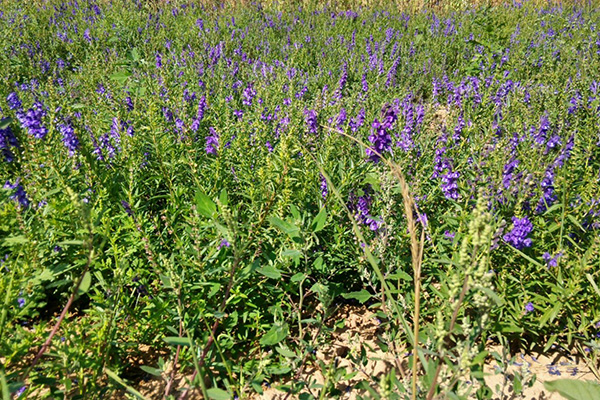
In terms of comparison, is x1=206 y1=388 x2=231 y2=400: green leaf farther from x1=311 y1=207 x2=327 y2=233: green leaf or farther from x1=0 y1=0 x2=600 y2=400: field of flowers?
x1=311 y1=207 x2=327 y2=233: green leaf

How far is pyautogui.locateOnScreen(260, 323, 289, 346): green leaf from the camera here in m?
2.02

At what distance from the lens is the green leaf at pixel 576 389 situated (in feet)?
3.70

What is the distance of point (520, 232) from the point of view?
2248mm

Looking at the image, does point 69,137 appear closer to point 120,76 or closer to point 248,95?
point 248,95

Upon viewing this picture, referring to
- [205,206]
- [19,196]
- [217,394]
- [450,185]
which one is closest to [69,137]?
[19,196]

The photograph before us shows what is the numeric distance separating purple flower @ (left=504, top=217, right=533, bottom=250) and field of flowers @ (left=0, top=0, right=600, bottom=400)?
0.04 feet

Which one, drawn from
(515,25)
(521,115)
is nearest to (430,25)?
(515,25)

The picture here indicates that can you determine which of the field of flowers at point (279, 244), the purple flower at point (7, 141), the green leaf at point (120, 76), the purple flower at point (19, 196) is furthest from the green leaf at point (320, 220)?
the green leaf at point (120, 76)

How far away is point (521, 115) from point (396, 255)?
2.20 metres

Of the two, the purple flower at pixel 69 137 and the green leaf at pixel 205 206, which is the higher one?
the purple flower at pixel 69 137

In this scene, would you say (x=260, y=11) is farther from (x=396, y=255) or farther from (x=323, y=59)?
(x=396, y=255)

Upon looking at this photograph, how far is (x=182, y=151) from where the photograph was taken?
10.1 feet

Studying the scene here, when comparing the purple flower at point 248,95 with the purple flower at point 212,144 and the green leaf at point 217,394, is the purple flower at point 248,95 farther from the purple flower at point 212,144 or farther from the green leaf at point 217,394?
the green leaf at point 217,394

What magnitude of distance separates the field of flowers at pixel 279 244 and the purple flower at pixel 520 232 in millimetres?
13
